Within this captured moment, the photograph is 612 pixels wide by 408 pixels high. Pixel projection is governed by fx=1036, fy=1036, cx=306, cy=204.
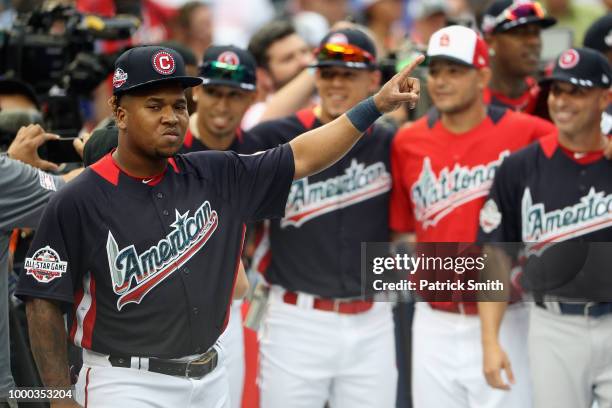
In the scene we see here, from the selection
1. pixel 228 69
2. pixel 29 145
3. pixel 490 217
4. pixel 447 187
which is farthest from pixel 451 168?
pixel 29 145

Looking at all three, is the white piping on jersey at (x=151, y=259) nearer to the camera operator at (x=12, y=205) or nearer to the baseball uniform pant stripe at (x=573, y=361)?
the camera operator at (x=12, y=205)

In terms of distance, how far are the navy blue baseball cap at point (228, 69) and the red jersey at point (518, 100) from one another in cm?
167

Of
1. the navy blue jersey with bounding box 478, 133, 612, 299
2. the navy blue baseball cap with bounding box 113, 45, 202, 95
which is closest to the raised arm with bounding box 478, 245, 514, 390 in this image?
the navy blue jersey with bounding box 478, 133, 612, 299

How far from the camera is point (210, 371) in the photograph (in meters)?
4.44

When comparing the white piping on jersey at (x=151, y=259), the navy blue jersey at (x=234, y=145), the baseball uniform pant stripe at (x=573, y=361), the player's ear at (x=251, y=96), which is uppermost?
the player's ear at (x=251, y=96)

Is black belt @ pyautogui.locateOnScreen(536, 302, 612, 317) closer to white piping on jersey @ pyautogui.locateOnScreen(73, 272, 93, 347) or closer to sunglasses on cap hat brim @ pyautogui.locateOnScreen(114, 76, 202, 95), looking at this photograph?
sunglasses on cap hat brim @ pyautogui.locateOnScreen(114, 76, 202, 95)

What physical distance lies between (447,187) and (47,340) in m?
2.69

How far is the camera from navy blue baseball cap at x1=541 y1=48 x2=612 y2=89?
18.3ft

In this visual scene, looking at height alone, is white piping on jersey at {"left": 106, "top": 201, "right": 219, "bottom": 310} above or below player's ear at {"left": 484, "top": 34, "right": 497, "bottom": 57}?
below

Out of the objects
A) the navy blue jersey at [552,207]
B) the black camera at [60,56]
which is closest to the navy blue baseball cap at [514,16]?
the navy blue jersey at [552,207]

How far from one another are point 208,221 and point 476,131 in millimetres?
2252

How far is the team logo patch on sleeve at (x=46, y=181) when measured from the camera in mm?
4688

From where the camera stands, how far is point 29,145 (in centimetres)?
492

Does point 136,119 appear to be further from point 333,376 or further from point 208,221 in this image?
point 333,376
